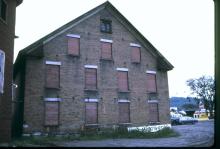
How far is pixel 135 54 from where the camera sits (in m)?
26.2

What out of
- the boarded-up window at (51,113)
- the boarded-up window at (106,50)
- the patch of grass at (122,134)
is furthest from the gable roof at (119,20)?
the patch of grass at (122,134)

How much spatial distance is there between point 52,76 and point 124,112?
6.93 metres

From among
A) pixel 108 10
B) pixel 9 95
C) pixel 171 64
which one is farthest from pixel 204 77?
pixel 9 95

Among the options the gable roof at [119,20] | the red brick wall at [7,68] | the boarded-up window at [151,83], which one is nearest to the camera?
the red brick wall at [7,68]

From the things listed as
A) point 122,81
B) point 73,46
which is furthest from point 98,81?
point 73,46

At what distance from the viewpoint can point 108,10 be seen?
995 inches

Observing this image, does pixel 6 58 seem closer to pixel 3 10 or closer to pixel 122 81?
pixel 3 10

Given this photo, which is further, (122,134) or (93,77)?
(93,77)

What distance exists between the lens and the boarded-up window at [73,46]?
2275 centimetres

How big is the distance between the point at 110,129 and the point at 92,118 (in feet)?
5.91

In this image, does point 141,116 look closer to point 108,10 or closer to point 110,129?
point 110,129

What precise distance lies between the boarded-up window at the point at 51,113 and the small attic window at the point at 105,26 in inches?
314

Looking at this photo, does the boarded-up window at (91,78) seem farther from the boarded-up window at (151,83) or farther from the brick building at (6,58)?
the brick building at (6,58)

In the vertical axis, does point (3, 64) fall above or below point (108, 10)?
below
